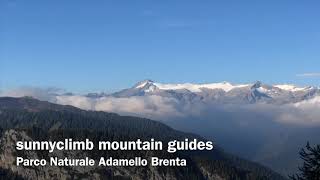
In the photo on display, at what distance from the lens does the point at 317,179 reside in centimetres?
4984

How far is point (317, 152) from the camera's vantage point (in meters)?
50.3

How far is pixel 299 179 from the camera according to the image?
50781mm

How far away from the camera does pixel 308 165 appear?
51156 millimetres

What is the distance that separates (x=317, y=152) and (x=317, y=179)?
2.08 m

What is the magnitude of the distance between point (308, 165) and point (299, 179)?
4.48 ft

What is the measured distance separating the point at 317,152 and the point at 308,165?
148 cm

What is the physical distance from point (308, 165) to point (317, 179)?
5.42ft

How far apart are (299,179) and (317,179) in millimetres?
1512
